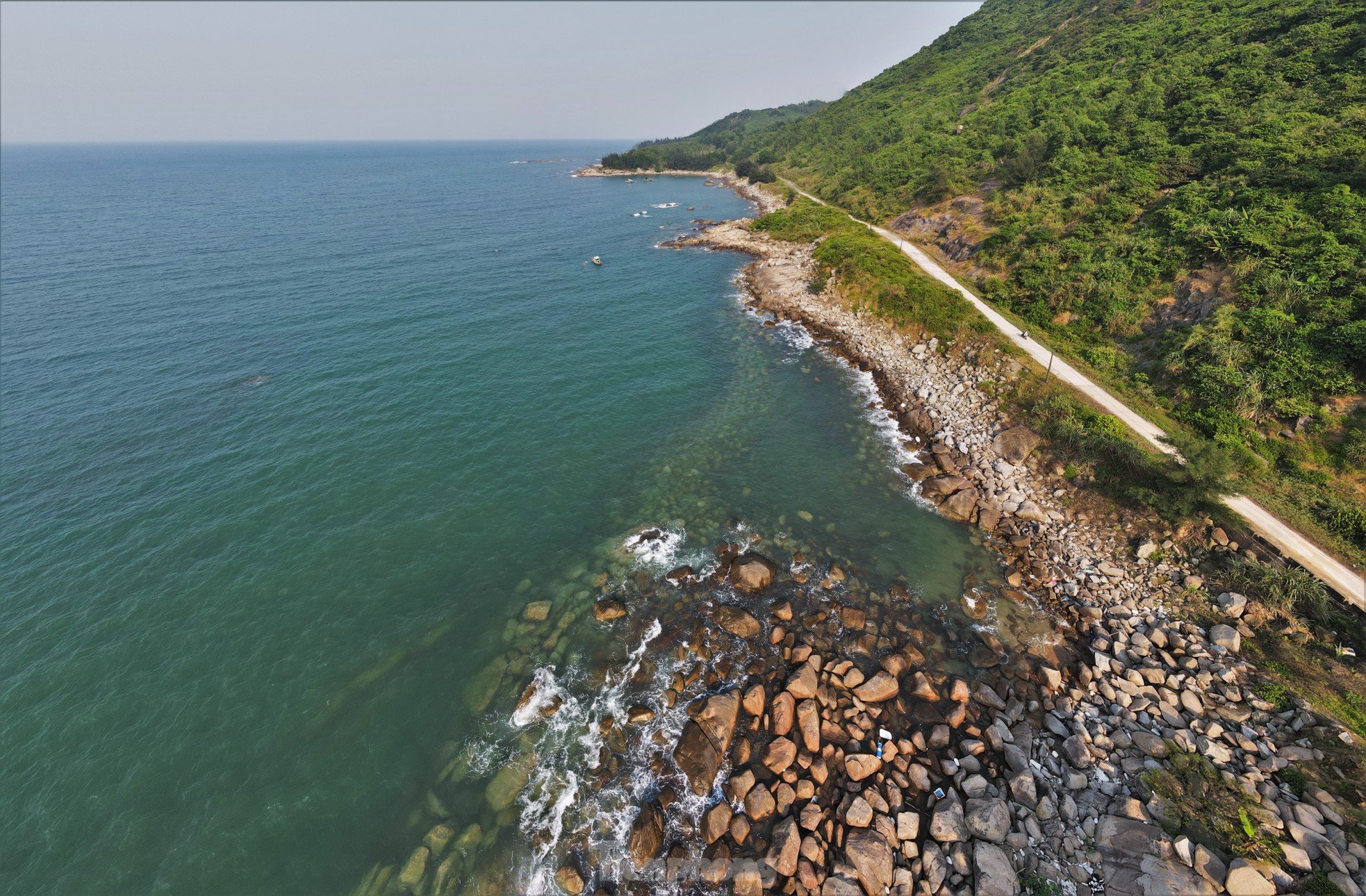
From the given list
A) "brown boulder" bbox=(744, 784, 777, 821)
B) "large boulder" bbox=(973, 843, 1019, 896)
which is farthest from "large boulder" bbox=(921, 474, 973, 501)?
"brown boulder" bbox=(744, 784, 777, 821)

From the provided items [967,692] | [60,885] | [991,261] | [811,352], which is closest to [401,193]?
[811,352]

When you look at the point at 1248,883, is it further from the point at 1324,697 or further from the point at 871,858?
the point at 871,858

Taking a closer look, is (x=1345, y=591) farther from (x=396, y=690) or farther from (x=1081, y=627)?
(x=396, y=690)

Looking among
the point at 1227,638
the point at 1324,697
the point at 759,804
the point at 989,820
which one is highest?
the point at 1324,697

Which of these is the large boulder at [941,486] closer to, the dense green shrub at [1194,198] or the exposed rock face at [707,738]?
the dense green shrub at [1194,198]

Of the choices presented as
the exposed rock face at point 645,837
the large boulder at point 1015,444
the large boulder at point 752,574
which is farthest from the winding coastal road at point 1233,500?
the exposed rock face at point 645,837

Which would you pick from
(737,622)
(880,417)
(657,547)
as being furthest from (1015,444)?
(657,547)

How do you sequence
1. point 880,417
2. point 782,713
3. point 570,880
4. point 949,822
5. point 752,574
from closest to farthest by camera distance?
point 570,880
point 949,822
point 782,713
point 752,574
point 880,417

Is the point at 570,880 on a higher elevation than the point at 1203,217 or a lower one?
lower
